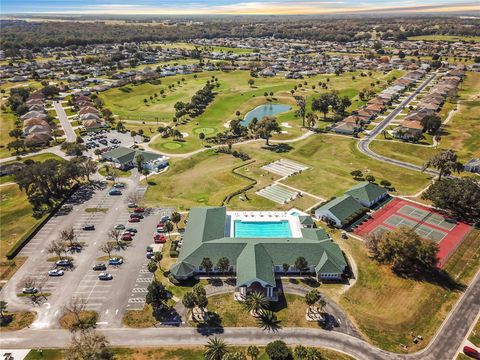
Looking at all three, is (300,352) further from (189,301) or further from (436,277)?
(436,277)

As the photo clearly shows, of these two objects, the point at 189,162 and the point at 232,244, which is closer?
the point at 232,244

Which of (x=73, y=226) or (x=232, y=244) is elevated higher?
(x=232, y=244)

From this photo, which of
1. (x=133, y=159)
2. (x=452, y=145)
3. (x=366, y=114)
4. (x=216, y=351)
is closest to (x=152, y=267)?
(x=216, y=351)

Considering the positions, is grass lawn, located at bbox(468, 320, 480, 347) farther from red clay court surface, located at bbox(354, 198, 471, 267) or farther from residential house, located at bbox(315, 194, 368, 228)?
residential house, located at bbox(315, 194, 368, 228)

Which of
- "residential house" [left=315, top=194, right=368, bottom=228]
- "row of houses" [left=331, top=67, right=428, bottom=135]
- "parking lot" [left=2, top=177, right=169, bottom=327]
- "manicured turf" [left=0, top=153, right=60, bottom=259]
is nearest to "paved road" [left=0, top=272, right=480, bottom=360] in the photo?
"parking lot" [left=2, top=177, right=169, bottom=327]

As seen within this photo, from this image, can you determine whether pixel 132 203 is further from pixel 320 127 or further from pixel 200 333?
pixel 320 127

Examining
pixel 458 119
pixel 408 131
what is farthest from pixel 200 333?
pixel 458 119
